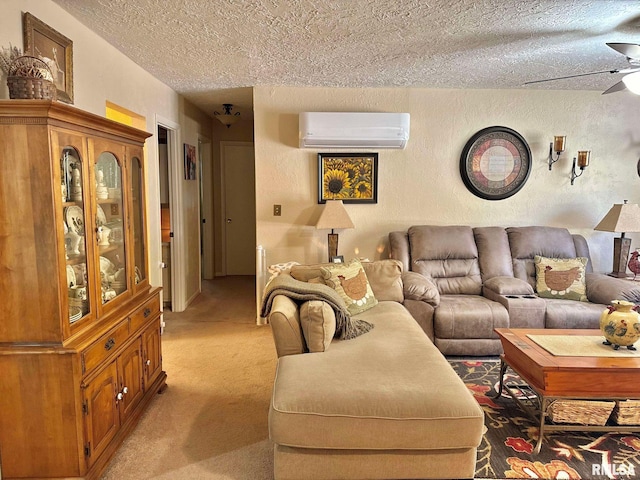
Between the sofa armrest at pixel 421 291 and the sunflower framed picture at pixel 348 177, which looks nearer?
the sofa armrest at pixel 421 291

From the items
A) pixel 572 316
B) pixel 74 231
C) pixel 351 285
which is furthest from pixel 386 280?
pixel 74 231

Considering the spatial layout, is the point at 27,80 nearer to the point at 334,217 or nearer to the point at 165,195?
the point at 334,217

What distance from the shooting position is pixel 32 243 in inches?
68.9

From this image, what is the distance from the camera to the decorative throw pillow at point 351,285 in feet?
9.91

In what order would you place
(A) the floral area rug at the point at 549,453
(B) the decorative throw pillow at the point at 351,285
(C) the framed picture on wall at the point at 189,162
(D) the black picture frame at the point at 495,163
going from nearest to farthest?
(A) the floral area rug at the point at 549,453 → (B) the decorative throw pillow at the point at 351,285 → (D) the black picture frame at the point at 495,163 → (C) the framed picture on wall at the point at 189,162

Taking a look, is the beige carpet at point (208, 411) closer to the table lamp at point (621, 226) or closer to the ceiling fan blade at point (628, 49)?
the ceiling fan blade at point (628, 49)

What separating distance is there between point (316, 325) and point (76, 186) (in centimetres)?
136

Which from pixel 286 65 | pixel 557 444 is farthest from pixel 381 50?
pixel 557 444

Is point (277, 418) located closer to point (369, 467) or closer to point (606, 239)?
point (369, 467)

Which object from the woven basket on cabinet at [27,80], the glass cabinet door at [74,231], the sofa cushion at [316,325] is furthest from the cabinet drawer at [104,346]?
the woven basket on cabinet at [27,80]

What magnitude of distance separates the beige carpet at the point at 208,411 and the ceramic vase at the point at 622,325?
1.99 m

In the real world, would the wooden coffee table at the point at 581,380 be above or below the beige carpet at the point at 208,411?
above

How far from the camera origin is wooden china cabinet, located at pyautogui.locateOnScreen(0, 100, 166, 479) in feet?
5.65

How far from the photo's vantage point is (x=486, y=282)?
152 inches
